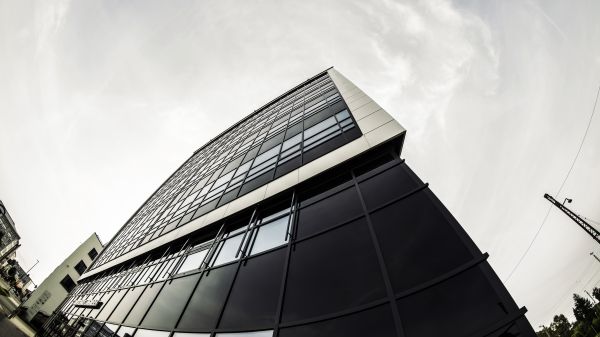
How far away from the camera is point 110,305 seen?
10.4 metres

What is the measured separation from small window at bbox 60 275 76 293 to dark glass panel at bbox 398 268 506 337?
151ft

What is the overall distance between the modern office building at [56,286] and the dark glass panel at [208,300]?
104 ft

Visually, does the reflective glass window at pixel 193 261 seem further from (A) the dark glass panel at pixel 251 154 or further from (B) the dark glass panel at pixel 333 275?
(A) the dark glass panel at pixel 251 154

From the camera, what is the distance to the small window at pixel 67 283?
32188 mm

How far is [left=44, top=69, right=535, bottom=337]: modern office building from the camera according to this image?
3.45 m

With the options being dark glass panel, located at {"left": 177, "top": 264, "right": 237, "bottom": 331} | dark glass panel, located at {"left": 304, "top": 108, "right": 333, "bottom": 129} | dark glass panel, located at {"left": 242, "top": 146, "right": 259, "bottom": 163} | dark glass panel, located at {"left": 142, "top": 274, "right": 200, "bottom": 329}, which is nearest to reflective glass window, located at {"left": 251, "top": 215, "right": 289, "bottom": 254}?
dark glass panel, located at {"left": 177, "top": 264, "right": 237, "bottom": 331}

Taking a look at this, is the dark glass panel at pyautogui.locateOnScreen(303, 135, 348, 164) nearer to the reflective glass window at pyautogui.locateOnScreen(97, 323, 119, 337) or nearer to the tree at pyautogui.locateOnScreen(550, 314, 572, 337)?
the reflective glass window at pyautogui.locateOnScreen(97, 323, 119, 337)

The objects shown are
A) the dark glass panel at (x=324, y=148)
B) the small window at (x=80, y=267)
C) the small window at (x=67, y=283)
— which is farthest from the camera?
the small window at (x=80, y=267)

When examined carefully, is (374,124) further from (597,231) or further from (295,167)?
(597,231)

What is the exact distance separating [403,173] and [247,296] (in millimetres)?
4560

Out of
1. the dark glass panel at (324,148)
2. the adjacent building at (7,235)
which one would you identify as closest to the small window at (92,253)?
the adjacent building at (7,235)

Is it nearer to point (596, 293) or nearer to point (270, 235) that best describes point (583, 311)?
point (596, 293)

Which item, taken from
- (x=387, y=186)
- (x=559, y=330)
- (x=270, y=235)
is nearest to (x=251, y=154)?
(x=270, y=235)

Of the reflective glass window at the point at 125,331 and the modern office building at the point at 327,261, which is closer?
the modern office building at the point at 327,261
